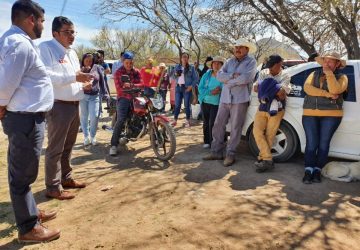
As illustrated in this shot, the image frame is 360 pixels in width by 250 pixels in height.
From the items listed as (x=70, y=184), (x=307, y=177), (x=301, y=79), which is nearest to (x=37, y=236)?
(x=70, y=184)

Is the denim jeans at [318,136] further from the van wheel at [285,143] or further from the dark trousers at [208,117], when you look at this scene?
the dark trousers at [208,117]

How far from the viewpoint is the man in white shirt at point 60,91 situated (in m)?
4.00

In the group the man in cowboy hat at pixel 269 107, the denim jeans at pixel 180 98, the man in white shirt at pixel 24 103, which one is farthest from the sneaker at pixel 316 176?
the denim jeans at pixel 180 98

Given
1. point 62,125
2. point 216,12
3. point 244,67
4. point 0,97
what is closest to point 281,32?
point 216,12

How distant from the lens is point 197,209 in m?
4.02

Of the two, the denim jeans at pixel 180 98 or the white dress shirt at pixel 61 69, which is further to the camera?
the denim jeans at pixel 180 98

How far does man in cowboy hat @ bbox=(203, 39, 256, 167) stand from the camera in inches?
219

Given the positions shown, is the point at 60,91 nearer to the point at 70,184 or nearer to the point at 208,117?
the point at 70,184

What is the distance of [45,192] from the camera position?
179 inches

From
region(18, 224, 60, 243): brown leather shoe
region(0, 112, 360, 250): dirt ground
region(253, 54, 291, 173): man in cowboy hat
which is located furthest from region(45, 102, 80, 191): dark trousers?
region(253, 54, 291, 173): man in cowboy hat

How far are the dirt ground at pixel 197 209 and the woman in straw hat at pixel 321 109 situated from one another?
305 mm

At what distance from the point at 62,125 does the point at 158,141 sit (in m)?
2.13

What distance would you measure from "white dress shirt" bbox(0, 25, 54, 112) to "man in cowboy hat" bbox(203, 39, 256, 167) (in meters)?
3.03

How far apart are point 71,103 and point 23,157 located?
4.16 feet
